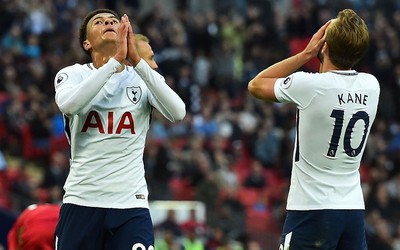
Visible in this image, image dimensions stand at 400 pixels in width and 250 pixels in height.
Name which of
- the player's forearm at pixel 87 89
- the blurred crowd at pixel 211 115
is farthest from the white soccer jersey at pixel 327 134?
the blurred crowd at pixel 211 115

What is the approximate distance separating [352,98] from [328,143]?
1.05 feet

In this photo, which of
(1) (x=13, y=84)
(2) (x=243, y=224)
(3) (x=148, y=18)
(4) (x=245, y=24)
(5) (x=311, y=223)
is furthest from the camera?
(4) (x=245, y=24)

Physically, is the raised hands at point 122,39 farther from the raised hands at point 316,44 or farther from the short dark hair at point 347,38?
the short dark hair at point 347,38

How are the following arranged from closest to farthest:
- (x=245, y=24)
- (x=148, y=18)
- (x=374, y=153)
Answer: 1. (x=374, y=153)
2. (x=148, y=18)
3. (x=245, y=24)

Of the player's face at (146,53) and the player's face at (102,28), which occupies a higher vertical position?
the player's face at (102,28)

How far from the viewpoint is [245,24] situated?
26.4 meters

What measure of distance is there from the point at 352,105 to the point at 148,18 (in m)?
17.6

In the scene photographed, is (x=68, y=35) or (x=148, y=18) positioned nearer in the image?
(x=68, y=35)

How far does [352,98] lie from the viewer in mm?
6883

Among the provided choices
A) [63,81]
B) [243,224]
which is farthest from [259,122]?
[63,81]

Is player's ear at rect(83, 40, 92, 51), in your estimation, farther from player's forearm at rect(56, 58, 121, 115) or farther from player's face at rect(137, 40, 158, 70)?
player's forearm at rect(56, 58, 121, 115)

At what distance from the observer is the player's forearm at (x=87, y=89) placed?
270 inches

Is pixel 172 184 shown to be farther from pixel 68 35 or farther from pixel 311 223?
pixel 311 223

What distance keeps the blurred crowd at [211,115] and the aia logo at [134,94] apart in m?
9.21
